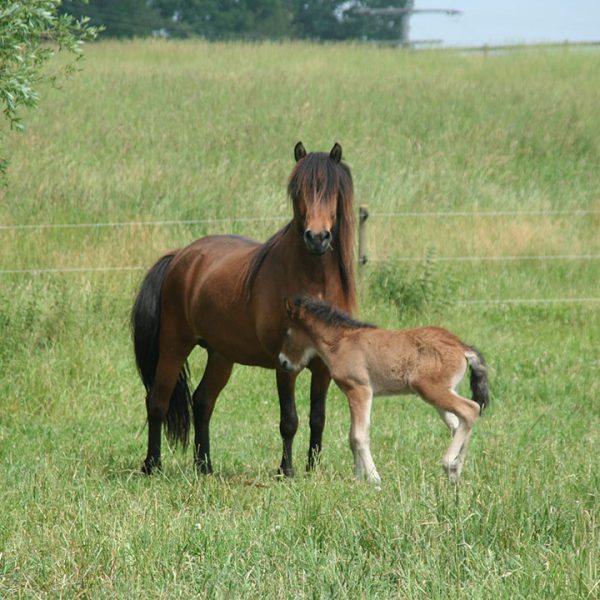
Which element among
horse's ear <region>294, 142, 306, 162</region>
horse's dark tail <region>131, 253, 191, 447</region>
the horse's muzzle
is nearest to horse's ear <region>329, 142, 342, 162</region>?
horse's ear <region>294, 142, 306, 162</region>

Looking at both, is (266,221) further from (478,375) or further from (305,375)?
(478,375)

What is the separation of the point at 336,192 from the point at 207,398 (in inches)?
84.7

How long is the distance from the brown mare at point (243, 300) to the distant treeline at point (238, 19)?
34884mm

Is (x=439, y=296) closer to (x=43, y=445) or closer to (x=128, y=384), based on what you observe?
(x=128, y=384)

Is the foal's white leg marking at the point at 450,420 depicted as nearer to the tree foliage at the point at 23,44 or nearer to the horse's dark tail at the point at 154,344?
the horse's dark tail at the point at 154,344

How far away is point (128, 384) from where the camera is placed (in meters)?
10.9

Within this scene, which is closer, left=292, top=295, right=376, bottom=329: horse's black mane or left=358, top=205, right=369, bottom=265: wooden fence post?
left=292, top=295, right=376, bottom=329: horse's black mane

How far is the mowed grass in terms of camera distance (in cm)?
475

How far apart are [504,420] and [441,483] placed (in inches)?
160

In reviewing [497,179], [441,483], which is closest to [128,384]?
[441,483]

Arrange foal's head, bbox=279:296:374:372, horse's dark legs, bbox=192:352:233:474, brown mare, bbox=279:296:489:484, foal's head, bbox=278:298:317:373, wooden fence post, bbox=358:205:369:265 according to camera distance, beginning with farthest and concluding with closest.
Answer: wooden fence post, bbox=358:205:369:265, horse's dark legs, bbox=192:352:233:474, foal's head, bbox=278:298:317:373, foal's head, bbox=279:296:374:372, brown mare, bbox=279:296:489:484

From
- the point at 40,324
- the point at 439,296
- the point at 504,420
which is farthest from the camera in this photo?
the point at 439,296

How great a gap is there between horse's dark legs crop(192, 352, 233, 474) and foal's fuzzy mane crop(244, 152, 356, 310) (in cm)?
142

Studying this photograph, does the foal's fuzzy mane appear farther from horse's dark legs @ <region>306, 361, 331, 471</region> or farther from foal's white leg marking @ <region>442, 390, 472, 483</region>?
foal's white leg marking @ <region>442, 390, 472, 483</region>
